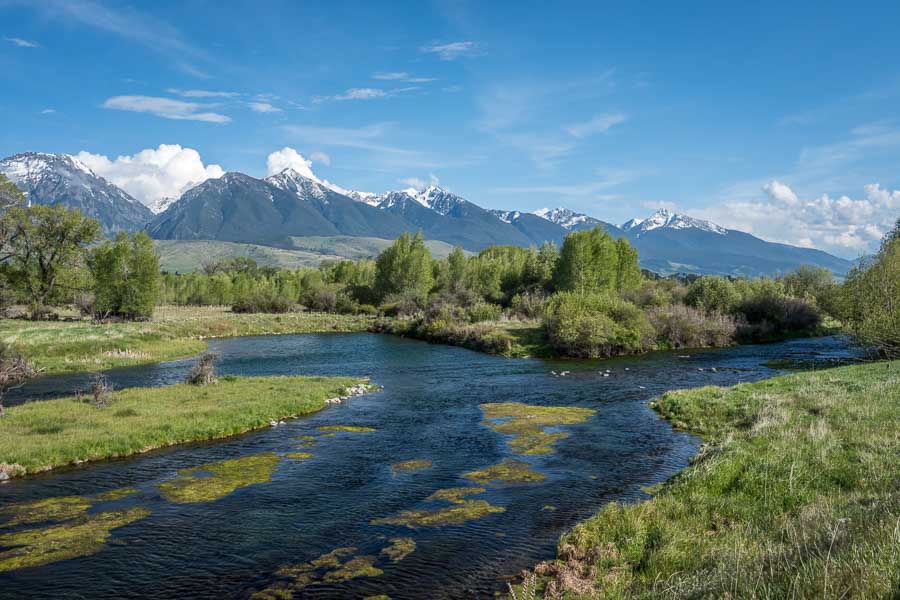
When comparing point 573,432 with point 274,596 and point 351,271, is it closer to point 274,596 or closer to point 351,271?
point 274,596

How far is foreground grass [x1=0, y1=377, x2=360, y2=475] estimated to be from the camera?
A: 26609mm

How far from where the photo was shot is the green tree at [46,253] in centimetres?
7988

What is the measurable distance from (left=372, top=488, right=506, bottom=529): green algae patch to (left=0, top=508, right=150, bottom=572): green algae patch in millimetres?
9103

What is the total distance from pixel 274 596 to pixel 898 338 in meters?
58.3

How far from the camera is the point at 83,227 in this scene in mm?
84938

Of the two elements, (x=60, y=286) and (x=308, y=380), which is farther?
(x=60, y=286)

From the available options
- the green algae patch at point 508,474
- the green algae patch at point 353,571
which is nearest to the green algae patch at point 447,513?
the green algae patch at point 508,474

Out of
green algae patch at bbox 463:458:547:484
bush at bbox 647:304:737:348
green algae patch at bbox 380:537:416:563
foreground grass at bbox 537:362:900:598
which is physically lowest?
green algae patch at bbox 380:537:416:563

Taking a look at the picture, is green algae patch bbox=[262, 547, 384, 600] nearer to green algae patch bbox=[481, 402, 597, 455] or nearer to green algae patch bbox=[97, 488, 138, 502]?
green algae patch bbox=[97, 488, 138, 502]

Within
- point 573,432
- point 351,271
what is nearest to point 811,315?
point 573,432

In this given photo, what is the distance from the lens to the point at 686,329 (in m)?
79.8

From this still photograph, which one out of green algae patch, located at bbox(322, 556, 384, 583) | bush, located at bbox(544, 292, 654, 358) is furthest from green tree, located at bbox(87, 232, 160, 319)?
green algae patch, located at bbox(322, 556, 384, 583)

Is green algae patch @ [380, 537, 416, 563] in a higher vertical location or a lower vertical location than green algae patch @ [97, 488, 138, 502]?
higher

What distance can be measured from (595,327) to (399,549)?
185 feet
